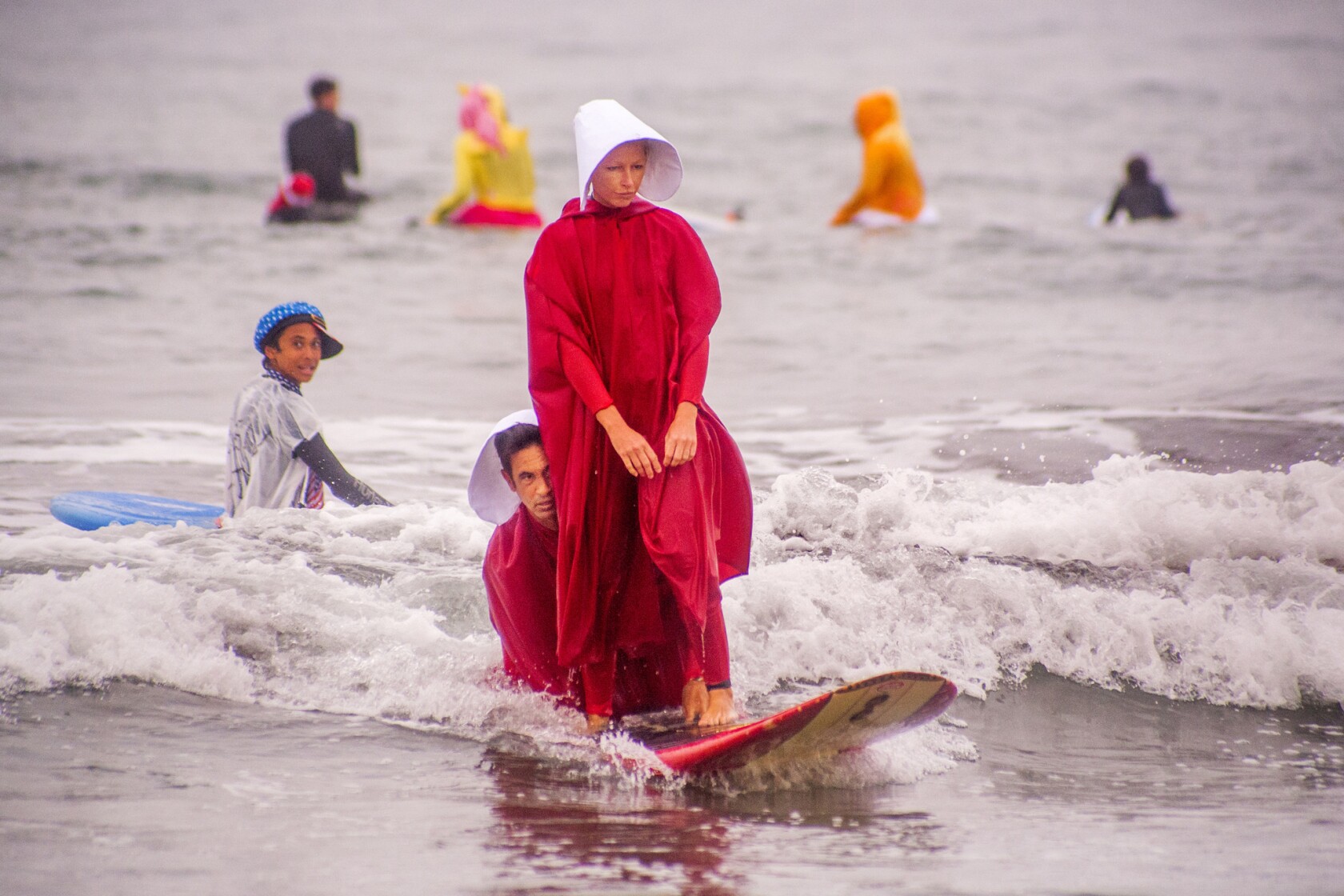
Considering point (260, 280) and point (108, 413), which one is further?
point (260, 280)

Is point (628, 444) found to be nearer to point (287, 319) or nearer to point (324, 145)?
point (287, 319)

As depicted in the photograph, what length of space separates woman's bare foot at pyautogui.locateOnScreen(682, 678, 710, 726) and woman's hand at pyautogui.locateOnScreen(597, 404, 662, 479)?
0.60 metres

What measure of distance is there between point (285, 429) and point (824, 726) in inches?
94.0

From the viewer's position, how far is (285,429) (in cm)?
487

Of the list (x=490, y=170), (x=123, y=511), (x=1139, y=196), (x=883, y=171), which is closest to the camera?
(x=123, y=511)

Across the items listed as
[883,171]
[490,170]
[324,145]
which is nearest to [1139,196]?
[883,171]

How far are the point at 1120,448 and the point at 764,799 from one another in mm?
4266

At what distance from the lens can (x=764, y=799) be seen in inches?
133

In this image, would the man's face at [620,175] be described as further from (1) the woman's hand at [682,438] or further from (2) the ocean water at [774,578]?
(2) the ocean water at [774,578]

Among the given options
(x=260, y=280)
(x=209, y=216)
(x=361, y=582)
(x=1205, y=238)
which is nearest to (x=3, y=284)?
(x=260, y=280)

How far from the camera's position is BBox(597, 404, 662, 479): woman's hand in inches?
133

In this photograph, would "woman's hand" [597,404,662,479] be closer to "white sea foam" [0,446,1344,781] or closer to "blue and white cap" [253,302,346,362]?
"white sea foam" [0,446,1344,781]

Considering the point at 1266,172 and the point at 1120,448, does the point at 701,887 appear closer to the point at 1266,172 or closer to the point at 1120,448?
the point at 1120,448

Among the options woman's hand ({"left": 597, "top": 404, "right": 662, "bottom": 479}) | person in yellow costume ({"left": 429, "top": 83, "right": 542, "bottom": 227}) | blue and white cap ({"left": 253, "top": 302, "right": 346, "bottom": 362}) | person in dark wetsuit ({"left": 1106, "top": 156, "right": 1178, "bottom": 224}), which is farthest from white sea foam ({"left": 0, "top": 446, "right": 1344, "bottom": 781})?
person in dark wetsuit ({"left": 1106, "top": 156, "right": 1178, "bottom": 224})
